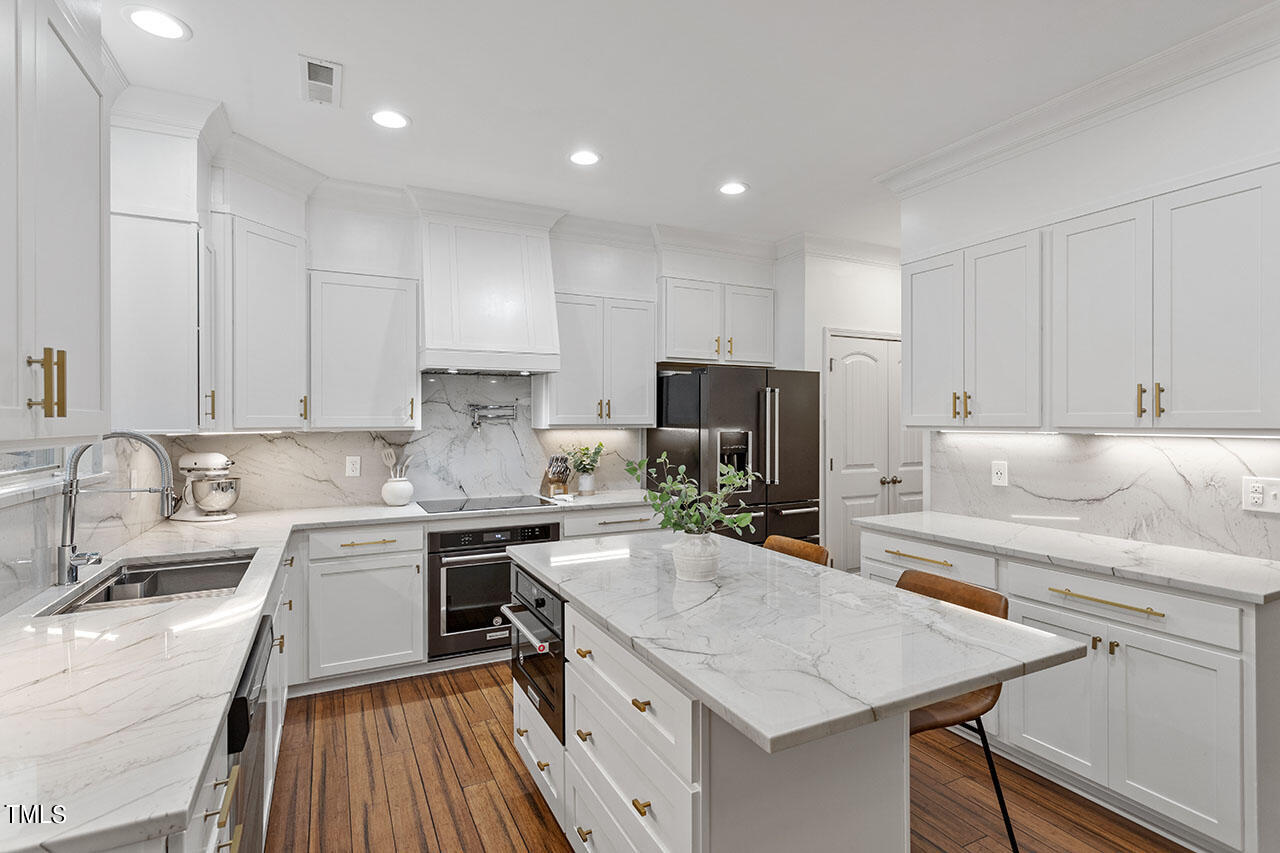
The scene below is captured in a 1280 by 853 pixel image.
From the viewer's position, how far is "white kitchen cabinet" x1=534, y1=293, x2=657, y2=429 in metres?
4.18

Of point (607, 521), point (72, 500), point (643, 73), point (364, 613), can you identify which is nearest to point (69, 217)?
point (72, 500)

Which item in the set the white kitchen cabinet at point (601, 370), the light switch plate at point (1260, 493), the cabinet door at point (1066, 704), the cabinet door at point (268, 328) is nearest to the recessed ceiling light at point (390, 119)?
the cabinet door at point (268, 328)

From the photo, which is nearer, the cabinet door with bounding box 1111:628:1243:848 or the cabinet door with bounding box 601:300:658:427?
the cabinet door with bounding box 1111:628:1243:848

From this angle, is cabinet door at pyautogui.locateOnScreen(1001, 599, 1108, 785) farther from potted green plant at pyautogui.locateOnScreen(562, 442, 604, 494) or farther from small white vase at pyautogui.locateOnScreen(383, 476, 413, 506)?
small white vase at pyautogui.locateOnScreen(383, 476, 413, 506)

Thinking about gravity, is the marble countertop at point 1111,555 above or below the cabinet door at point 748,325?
below

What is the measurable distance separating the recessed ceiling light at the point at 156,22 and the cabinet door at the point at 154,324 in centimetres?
75

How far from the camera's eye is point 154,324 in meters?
2.63

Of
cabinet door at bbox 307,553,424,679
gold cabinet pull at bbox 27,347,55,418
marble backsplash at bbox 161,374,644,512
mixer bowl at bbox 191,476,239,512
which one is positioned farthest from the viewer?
marble backsplash at bbox 161,374,644,512

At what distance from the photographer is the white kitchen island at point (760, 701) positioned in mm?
1257

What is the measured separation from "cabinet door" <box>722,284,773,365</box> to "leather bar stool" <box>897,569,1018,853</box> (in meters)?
2.77

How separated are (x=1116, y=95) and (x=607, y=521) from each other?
3.15 meters

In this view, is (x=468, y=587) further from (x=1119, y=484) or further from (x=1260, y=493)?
(x=1260, y=493)

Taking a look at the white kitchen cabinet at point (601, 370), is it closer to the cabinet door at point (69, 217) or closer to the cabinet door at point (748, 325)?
the cabinet door at point (748, 325)

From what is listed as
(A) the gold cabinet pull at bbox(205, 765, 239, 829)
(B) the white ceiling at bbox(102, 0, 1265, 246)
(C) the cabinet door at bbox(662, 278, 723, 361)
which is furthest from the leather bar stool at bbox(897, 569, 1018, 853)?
(C) the cabinet door at bbox(662, 278, 723, 361)
